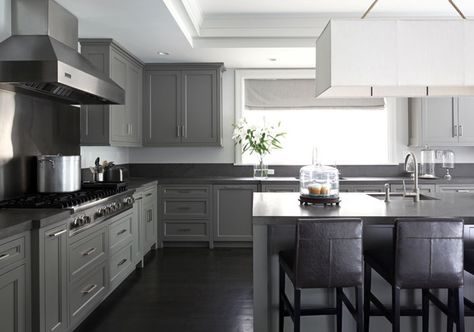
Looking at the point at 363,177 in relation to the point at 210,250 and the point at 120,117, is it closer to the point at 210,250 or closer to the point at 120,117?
the point at 210,250

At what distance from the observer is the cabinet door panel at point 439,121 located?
5.34m

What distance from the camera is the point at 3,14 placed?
2.96 m

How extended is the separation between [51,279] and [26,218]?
0.42 metres

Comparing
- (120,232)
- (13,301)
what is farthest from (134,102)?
(13,301)

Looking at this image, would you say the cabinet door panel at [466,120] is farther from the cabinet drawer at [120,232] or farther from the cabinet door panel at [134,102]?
the cabinet drawer at [120,232]

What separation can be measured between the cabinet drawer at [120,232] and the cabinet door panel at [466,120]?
4244mm

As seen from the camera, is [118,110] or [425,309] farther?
[118,110]

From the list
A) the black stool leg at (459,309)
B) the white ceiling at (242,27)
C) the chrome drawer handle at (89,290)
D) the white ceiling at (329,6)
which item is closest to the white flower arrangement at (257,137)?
the white ceiling at (242,27)

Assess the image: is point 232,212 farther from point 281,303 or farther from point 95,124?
point 281,303

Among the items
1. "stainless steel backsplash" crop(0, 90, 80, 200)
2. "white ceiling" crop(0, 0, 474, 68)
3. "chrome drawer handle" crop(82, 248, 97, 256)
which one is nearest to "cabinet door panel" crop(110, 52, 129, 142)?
"white ceiling" crop(0, 0, 474, 68)

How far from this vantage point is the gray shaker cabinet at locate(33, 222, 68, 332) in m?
2.29

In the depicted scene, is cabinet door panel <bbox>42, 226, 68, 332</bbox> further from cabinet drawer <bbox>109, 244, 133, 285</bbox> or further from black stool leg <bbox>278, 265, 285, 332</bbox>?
black stool leg <bbox>278, 265, 285, 332</bbox>

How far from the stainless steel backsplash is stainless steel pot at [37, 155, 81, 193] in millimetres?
137

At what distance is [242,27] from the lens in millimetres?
4746
